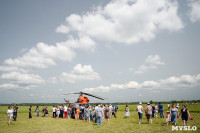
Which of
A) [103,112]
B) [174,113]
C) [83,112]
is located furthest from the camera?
[83,112]

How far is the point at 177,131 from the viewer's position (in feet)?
33.8

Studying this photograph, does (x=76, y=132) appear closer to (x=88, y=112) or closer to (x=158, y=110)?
(x=88, y=112)

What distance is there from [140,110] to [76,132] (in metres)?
6.67

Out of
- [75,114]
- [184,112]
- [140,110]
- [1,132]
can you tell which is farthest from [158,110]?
[1,132]

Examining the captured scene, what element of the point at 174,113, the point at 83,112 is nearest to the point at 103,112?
the point at 83,112

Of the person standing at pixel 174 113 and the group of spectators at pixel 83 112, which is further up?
the person standing at pixel 174 113

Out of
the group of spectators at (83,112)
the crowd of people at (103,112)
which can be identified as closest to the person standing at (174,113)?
the crowd of people at (103,112)

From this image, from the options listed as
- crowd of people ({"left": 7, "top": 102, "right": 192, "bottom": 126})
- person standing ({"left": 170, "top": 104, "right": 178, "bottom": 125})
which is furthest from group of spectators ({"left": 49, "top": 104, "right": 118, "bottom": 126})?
person standing ({"left": 170, "top": 104, "right": 178, "bottom": 125})

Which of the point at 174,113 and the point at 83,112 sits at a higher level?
the point at 174,113

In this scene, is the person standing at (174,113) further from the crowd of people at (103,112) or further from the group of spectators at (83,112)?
the group of spectators at (83,112)

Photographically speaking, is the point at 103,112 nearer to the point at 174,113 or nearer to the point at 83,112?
the point at 83,112

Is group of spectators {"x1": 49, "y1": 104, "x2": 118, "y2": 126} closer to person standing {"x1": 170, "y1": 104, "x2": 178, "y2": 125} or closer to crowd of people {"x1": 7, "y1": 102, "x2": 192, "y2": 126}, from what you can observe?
crowd of people {"x1": 7, "y1": 102, "x2": 192, "y2": 126}

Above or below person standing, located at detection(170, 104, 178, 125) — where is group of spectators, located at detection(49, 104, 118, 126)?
below

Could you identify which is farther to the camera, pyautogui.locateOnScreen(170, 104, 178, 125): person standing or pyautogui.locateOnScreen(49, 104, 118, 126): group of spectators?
pyautogui.locateOnScreen(49, 104, 118, 126): group of spectators
